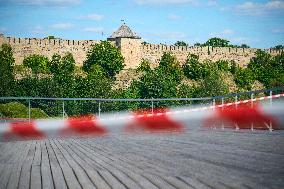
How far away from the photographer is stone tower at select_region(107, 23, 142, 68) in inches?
2357

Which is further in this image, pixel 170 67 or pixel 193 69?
pixel 193 69

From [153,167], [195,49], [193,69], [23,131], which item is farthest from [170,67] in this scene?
[153,167]

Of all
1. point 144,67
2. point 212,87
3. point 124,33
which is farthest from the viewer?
point 124,33

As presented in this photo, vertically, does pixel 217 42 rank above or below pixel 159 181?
above

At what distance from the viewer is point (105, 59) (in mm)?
54781

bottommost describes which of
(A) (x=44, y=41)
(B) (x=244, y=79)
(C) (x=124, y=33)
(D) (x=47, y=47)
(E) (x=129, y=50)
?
(B) (x=244, y=79)

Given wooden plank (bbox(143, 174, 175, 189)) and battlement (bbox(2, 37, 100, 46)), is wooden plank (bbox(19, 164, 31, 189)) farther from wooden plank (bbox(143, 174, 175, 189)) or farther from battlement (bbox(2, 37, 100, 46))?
battlement (bbox(2, 37, 100, 46))

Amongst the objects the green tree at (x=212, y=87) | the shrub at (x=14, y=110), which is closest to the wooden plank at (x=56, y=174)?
the shrub at (x=14, y=110)

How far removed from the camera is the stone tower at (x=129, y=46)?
5988 cm

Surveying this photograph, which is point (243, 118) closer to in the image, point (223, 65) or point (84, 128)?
point (84, 128)

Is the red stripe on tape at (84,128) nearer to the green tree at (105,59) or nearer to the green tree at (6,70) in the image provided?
the green tree at (6,70)

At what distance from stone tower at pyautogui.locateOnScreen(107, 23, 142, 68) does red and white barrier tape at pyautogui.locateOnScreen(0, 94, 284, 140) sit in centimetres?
4816

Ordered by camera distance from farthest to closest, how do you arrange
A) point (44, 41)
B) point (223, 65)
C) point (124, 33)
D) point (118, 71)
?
point (223, 65) → point (124, 33) → point (118, 71) → point (44, 41)

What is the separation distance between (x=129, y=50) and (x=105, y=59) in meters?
6.47
